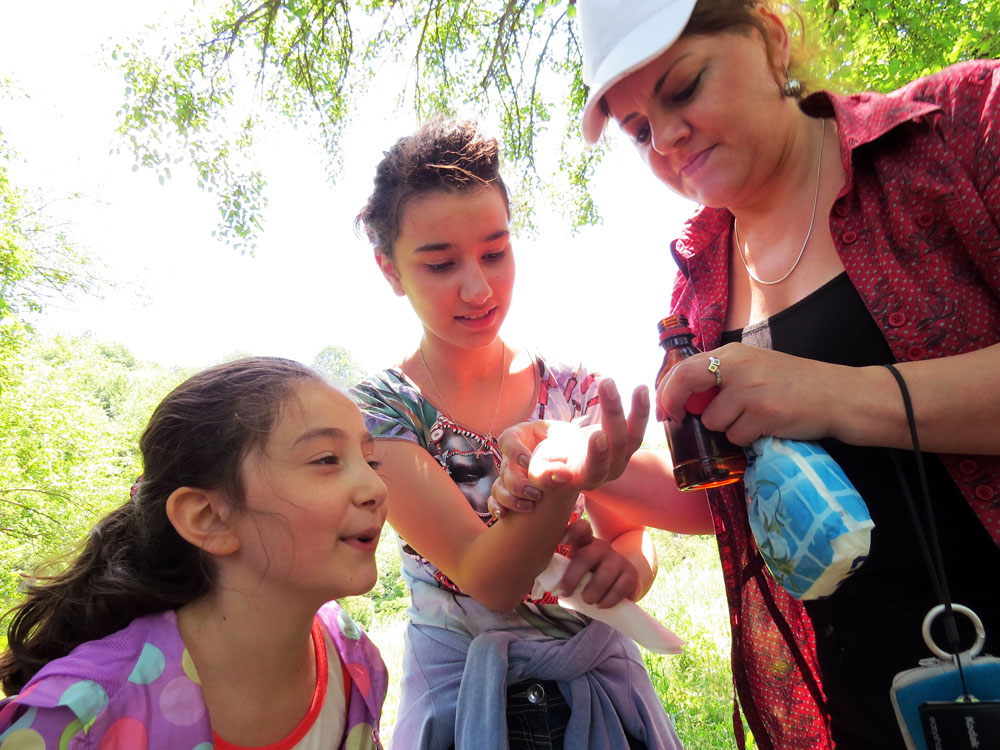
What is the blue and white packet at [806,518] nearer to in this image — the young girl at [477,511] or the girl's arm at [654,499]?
the young girl at [477,511]

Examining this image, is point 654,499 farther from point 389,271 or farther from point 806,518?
point 389,271

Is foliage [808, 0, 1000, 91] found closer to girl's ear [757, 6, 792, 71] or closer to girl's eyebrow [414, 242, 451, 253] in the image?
girl's ear [757, 6, 792, 71]

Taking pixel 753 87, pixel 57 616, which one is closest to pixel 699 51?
pixel 753 87

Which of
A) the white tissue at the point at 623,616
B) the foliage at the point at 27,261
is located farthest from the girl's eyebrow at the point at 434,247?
the foliage at the point at 27,261

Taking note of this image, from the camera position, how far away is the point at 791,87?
1.67 meters

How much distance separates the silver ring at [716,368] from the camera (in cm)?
129

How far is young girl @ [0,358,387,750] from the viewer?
154cm

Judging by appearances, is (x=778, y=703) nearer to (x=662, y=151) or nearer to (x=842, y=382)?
(x=842, y=382)

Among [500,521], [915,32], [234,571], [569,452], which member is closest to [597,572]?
[500,521]

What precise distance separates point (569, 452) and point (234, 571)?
89 centimetres

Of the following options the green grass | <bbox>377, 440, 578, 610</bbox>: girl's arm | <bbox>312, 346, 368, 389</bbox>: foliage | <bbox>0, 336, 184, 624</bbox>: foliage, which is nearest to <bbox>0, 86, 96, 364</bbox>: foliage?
<bbox>0, 336, 184, 624</bbox>: foliage

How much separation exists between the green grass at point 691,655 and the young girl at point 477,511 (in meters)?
1.32

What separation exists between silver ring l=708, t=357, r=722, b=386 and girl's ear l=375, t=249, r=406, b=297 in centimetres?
104

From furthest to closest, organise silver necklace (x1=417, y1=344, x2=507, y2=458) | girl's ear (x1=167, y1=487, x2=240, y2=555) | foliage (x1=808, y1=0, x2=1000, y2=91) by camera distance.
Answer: foliage (x1=808, y1=0, x2=1000, y2=91)
silver necklace (x1=417, y1=344, x2=507, y2=458)
girl's ear (x1=167, y1=487, x2=240, y2=555)
